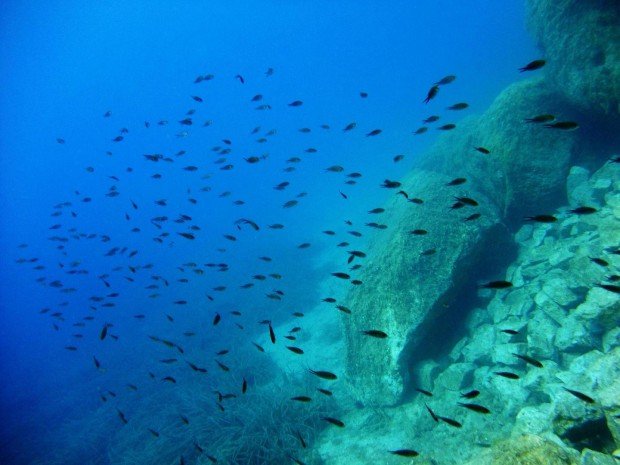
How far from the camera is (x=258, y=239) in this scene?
A: 34.0m

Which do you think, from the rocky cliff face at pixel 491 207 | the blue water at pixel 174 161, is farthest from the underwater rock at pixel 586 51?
the blue water at pixel 174 161

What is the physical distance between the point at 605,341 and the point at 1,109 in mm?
177442

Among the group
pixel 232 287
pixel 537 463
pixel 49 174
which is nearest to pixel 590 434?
pixel 537 463

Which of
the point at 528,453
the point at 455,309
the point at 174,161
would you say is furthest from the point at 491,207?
the point at 174,161

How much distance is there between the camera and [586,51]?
802 cm

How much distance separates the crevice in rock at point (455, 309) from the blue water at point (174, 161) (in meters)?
7.94

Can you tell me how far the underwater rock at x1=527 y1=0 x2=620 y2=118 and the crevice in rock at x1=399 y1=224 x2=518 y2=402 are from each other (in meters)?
4.08

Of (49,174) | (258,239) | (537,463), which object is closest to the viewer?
(537,463)

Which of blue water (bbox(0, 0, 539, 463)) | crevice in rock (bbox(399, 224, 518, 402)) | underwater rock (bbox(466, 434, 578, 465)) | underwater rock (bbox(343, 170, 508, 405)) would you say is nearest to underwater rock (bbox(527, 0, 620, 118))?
underwater rock (bbox(343, 170, 508, 405))

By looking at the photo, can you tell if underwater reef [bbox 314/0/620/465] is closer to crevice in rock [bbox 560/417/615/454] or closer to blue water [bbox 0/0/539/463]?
crevice in rock [bbox 560/417/615/454]

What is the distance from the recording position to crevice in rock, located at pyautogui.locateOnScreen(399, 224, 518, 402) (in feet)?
24.6

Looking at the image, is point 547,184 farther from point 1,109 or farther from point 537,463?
point 1,109

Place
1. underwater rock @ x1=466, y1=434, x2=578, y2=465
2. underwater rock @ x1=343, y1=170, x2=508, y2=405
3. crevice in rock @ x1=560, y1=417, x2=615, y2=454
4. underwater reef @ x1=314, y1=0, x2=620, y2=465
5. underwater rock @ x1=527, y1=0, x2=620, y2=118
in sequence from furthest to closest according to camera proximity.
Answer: underwater rock @ x1=527, y1=0, x2=620, y2=118 < underwater rock @ x1=343, y1=170, x2=508, y2=405 < underwater reef @ x1=314, y1=0, x2=620, y2=465 < crevice in rock @ x1=560, y1=417, x2=615, y2=454 < underwater rock @ x1=466, y1=434, x2=578, y2=465

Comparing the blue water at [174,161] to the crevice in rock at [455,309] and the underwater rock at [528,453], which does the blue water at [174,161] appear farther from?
the underwater rock at [528,453]
